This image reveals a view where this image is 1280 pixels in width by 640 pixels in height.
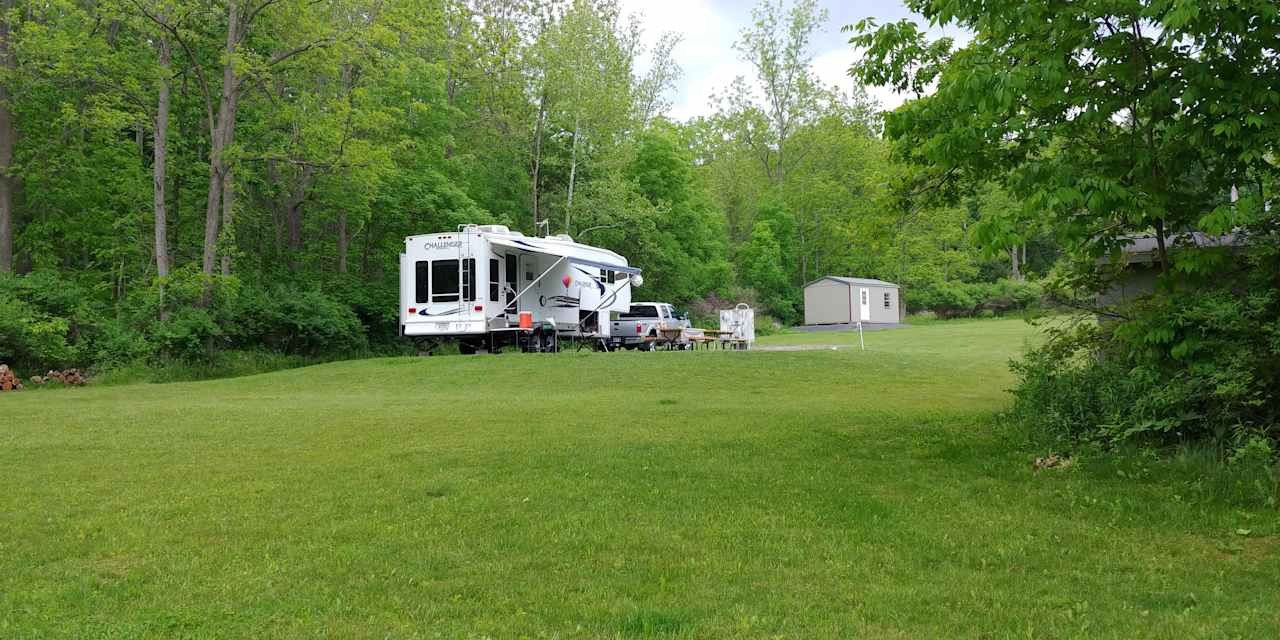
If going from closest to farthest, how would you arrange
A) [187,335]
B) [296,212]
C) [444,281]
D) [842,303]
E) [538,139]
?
[187,335] < [444,281] < [296,212] < [538,139] < [842,303]

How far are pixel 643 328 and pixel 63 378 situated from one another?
14.5 metres

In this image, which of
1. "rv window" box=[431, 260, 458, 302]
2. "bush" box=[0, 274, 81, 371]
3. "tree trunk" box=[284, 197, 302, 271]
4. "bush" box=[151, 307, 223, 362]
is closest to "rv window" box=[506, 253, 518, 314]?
"rv window" box=[431, 260, 458, 302]

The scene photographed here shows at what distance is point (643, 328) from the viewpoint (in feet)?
87.6

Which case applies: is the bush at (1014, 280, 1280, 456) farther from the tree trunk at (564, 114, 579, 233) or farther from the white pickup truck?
A: the tree trunk at (564, 114, 579, 233)

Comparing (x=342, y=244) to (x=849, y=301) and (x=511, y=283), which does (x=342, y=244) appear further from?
(x=849, y=301)

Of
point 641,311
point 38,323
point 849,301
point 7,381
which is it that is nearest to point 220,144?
point 38,323

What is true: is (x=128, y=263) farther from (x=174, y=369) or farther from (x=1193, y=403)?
(x=1193, y=403)

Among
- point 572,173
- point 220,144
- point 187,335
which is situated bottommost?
point 187,335

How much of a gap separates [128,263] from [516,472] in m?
22.0

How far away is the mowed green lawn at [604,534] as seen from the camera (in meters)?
3.98

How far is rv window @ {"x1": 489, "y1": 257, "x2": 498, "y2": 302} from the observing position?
20547mm

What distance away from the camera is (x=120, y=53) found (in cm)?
2128

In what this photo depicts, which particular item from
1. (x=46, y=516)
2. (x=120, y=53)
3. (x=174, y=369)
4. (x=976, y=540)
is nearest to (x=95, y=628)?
(x=46, y=516)

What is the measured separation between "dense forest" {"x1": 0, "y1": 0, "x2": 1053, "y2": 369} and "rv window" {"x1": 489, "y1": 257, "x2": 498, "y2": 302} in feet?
15.6
